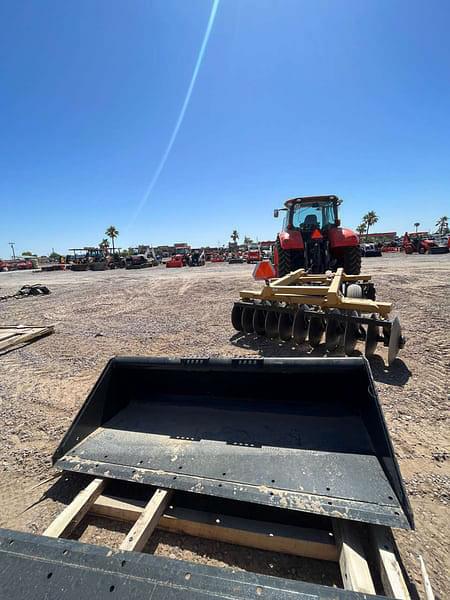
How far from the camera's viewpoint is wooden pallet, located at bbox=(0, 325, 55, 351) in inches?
186

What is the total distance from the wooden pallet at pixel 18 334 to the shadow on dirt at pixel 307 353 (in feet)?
11.6

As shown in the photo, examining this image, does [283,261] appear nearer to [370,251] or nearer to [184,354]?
[184,354]

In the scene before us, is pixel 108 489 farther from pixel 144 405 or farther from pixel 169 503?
pixel 144 405

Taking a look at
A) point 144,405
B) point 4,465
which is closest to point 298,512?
point 144,405

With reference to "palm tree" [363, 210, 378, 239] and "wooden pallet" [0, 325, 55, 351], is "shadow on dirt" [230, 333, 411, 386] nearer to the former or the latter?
"wooden pallet" [0, 325, 55, 351]

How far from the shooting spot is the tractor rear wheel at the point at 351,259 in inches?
268

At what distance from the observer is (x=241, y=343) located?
4418 millimetres

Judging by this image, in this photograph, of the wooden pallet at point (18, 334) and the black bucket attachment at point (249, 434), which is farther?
the wooden pallet at point (18, 334)

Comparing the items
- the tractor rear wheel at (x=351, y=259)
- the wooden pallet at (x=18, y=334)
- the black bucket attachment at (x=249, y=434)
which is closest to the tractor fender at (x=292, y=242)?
the tractor rear wheel at (x=351, y=259)

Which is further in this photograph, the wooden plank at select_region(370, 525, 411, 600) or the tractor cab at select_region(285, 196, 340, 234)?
the tractor cab at select_region(285, 196, 340, 234)

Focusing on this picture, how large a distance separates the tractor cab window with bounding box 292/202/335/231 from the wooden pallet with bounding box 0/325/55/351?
6205mm

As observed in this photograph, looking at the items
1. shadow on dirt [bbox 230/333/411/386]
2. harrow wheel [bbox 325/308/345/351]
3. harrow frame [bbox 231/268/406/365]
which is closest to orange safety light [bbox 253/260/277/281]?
harrow frame [bbox 231/268/406/365]

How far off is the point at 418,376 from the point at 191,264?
2654 cm

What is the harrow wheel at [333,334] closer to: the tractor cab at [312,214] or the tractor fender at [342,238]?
the tractor fender at [342,238]
